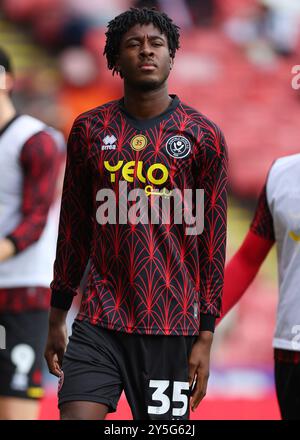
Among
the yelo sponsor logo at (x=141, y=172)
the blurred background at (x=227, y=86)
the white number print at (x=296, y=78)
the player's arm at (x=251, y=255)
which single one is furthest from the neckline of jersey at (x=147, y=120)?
the white number print at (x=296, y=78)

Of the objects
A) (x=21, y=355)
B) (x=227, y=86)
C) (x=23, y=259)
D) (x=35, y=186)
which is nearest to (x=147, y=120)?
(x=35, y=186)

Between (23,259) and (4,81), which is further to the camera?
(4,81)

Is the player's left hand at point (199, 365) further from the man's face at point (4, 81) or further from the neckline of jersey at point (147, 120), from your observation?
the man's face at point (4, 81)

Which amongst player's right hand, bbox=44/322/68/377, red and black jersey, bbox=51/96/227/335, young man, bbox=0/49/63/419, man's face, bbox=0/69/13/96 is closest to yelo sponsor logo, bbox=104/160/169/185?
red and black jersey, bbox=51/96/227/335

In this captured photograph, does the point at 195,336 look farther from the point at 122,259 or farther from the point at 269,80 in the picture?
the point at 269,80

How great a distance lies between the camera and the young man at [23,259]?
562cm

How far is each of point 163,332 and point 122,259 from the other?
0.94 feet

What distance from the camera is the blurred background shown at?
722cm

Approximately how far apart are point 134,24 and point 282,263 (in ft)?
3.95

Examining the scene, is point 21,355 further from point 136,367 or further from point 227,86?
point 227,86

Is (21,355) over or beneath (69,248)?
beneath

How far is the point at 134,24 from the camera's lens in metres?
3.93

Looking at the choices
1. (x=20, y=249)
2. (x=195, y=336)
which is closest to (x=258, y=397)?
(x=20, y=249)

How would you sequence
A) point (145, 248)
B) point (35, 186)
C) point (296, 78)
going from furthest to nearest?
point (296, 78), point (35, 186), point (145, 248)
